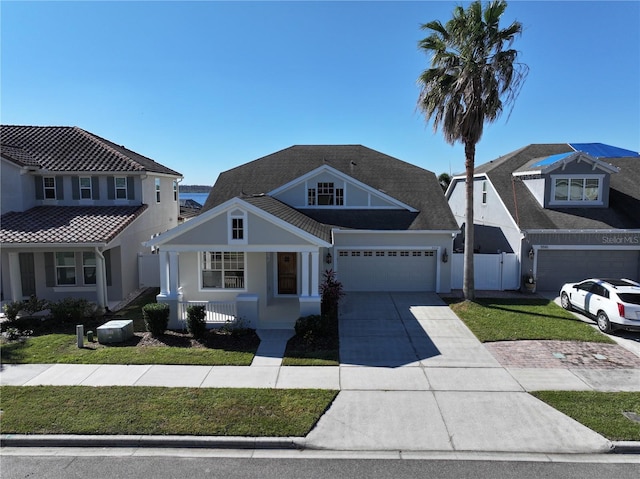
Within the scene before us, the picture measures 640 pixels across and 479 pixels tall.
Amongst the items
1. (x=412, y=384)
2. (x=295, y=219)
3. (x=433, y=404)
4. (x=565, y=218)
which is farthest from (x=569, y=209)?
(x=433, y=404)

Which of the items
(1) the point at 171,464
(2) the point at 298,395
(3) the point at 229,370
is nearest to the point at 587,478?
(2) the point at 298,395

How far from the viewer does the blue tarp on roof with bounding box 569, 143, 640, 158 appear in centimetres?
2312

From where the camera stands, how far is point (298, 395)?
29.9 ft

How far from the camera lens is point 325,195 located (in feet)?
65.5

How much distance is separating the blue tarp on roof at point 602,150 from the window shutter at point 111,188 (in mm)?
23090

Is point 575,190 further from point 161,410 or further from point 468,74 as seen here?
point 161,410

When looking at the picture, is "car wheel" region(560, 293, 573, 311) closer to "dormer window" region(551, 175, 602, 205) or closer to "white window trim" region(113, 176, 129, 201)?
"dormer window" region(551, 175, 602, 205)

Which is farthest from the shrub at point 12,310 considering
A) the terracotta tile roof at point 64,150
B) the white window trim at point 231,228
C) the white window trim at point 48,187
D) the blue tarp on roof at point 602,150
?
the blue tarp on roof at point 602,150

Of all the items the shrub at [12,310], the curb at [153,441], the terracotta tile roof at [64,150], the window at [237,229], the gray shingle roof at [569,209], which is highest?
the terracotta tile roof at [64,150]

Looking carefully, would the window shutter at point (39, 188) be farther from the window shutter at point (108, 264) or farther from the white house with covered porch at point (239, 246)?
the white house with covered porch at point (239, 246)

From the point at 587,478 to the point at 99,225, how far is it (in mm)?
16446

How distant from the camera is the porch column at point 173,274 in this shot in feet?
45.1

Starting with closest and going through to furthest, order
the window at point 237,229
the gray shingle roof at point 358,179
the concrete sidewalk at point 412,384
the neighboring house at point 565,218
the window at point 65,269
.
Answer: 1. the concrete sidewalk at point 412,384
2. the window at point 237,229
3. the window at point 65,269
4. the neighboring house at point 565,218
5. the gray shingle roof at point 358,179

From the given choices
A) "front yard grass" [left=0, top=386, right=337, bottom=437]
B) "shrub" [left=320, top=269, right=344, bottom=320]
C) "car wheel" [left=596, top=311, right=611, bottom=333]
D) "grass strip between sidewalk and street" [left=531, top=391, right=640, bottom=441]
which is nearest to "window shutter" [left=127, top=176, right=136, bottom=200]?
"shrub" [left=320, top=269, right=344, bottom=320]
